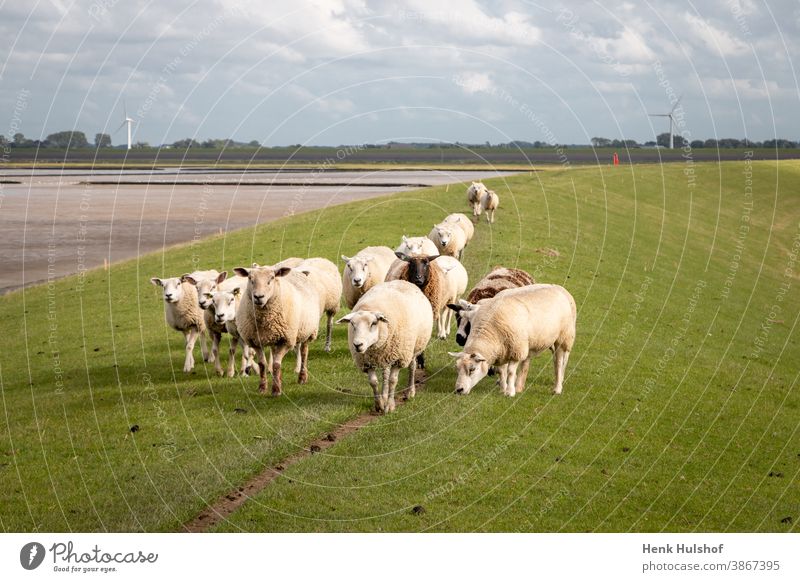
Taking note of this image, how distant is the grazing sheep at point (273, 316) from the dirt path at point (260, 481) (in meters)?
2.60

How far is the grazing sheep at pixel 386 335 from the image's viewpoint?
1709 cm

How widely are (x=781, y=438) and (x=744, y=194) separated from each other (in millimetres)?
56428

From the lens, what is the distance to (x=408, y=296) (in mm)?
19141

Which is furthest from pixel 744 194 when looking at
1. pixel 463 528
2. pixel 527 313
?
pixel 463 528

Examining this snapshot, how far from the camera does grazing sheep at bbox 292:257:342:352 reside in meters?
22.6

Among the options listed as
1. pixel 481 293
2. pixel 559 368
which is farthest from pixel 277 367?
pixel 559 368

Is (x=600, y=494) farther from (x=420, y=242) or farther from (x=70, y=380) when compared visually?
(x=70, y=380)

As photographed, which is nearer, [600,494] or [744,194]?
[600,494]

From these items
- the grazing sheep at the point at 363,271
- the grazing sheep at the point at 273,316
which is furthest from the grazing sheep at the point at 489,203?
the grazing sheep at the point at 273,316

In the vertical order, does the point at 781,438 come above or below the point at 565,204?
below

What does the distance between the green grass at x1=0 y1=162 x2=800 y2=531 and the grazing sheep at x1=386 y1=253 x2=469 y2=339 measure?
1465 millimetres

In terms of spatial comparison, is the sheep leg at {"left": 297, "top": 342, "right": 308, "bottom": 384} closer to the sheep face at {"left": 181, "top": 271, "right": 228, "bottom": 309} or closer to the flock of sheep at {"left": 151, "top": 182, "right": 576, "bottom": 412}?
the flock of sheep at {"left": 151, "top": 182, "right": 576, "bottom": 412}

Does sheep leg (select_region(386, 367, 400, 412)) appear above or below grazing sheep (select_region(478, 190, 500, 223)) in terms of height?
below

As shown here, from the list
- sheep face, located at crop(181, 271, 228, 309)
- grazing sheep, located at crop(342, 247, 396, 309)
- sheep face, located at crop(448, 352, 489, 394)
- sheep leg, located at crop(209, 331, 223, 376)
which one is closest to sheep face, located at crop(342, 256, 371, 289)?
grazing sheep, located at crop(342, 247, 396, 309)
